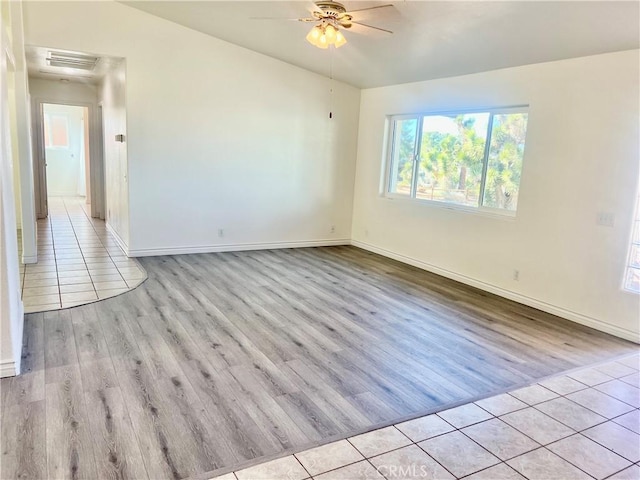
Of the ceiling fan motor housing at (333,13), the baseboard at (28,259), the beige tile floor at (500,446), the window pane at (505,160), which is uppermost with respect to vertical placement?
the ceiling fan motor housing at (333,13)

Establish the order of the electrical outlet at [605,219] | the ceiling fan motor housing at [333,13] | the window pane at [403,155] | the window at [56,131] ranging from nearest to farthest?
the ceiling fan motor housing at [333,13] → the electrical outlet at [605,219] → the window pane at [403,155] → the window at [56,131]

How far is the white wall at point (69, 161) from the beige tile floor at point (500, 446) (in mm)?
11421

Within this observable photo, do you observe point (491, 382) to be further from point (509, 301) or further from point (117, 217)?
point (117, 217)

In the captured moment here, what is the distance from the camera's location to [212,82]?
577cm

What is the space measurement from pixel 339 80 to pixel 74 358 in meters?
5.24

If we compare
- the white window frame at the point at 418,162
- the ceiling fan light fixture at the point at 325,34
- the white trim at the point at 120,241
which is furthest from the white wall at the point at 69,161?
the ceiling fan light fixture at the point at 325,34

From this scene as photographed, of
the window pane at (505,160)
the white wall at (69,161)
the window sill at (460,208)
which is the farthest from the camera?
the white wall at (69,161)

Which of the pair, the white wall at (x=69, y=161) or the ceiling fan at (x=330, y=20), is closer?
the ceiling fan at (x=330, y=20)

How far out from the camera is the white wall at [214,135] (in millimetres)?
5211

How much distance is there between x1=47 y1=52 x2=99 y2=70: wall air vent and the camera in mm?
5506

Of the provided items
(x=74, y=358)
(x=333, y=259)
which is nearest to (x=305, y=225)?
(x=333, y=259)

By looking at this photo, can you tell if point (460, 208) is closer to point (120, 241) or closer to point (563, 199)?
point (563, 199)

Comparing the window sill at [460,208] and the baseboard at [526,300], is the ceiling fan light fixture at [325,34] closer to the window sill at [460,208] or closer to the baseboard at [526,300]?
the window sill at [460,208]

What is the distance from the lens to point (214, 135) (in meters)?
5.90
